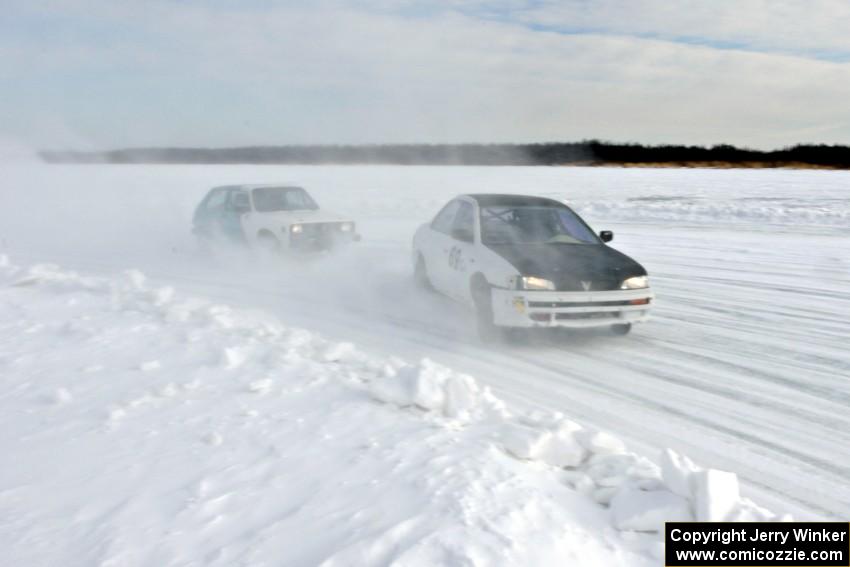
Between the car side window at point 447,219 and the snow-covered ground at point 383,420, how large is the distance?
98cm

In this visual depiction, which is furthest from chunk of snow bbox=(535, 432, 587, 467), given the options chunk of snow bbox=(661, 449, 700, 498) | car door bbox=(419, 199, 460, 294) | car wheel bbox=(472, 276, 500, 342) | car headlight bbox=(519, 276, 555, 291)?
car door bbox=(419, 199, 460, 294)

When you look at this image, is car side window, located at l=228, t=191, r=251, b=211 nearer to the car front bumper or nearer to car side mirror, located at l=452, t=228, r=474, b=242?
car side mirror, located at l=452, t=228, r=474, b=242

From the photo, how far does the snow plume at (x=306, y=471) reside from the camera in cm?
285

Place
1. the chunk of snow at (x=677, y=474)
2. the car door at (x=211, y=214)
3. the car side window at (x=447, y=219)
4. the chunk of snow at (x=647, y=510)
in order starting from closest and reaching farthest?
the chunk of snow at (x=647, y=510) < the chunk of snow at (x=677, y=474) < the car side window at (x=447, y=219) < the car door at (x=211, y=214)

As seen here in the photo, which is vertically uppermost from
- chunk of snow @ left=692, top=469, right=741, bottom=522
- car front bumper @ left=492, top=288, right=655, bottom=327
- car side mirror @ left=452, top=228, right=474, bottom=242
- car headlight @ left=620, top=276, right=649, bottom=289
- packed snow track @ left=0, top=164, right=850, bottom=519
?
car side mirror @ left=452, top=228, right=474, bottom=242

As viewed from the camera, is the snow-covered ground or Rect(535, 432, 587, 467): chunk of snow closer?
the snow-covered ground

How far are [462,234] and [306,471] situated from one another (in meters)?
4.52

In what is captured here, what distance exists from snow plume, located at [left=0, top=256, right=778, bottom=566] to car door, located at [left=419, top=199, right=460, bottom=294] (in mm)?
2550

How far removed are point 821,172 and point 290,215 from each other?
Answer: 47631mm

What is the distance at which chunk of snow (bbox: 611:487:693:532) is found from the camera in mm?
3072

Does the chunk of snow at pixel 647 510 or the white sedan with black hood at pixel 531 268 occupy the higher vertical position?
the white sedan with black hood at pixel 531 268

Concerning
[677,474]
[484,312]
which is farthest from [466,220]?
[677,474]

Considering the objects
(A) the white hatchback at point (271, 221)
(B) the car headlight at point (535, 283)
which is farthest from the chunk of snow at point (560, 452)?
(A) the white hatchback at point (271, 221)

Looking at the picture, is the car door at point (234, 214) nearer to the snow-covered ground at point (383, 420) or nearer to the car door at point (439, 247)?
the snow-covered ground at point (383, 420)
